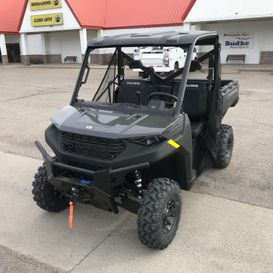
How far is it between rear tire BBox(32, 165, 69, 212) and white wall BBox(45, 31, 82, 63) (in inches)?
1055

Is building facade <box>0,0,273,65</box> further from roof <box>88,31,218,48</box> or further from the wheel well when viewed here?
the wheel well

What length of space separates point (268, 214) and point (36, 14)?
90.6ft

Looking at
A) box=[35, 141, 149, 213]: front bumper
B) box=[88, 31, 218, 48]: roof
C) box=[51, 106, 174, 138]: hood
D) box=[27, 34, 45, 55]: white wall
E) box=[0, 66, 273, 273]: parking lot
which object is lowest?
box=[27, 34, 45, 55]: white wall

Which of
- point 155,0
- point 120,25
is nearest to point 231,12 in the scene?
point 155,0

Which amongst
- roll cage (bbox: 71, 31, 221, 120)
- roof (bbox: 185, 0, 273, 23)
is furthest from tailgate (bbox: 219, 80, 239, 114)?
roof (bbox: 185, 0, 273, 23)

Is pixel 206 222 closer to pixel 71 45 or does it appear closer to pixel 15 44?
pixel 71 45

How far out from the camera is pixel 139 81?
466cm

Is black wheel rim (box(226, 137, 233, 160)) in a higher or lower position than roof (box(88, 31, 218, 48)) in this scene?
lower

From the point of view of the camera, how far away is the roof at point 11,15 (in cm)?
3009

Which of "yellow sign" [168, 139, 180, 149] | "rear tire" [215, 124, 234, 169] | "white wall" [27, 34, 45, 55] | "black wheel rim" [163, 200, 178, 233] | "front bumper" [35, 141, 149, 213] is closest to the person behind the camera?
"front bumper" [35, 141, 149, 213]

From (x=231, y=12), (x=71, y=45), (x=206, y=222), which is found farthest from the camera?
(x=71, y=45)

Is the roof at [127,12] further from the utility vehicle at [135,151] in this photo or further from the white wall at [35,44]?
the utility vehicle at [135,151]

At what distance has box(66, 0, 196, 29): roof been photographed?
24.2 meters

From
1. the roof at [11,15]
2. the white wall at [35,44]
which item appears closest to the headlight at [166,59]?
the roof at [11,15]
